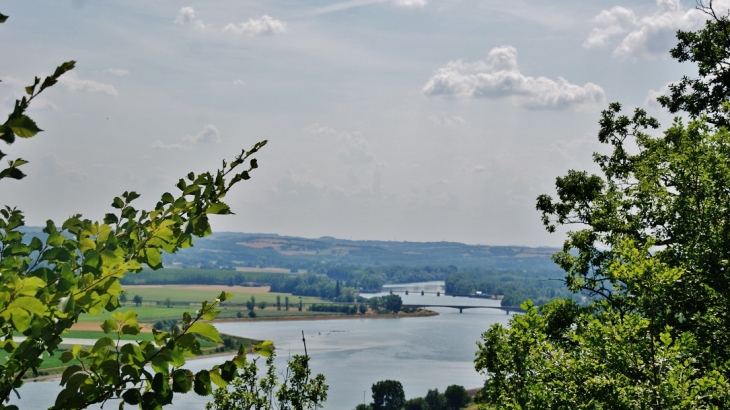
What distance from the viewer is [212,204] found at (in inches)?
65.4

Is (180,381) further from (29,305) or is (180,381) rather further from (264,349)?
(29,305)

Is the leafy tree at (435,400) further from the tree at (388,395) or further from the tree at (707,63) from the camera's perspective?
the tree at (707,63)

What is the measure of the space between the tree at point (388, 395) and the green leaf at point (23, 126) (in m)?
34.0

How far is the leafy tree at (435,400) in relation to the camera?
35.2 m

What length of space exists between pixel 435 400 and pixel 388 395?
268cm

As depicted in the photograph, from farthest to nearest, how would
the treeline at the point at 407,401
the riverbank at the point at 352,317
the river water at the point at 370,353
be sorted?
the riverbank at the point at 352,317 → the river water at the point at 370,353 → the treeline at the point at 407,401

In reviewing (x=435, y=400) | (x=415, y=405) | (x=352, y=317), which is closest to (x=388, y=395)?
(x=415, y=405)

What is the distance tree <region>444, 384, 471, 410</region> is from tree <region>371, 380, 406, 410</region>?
240 centimetres

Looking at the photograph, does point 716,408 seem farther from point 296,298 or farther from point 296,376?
point 296,298

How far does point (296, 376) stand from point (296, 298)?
102m

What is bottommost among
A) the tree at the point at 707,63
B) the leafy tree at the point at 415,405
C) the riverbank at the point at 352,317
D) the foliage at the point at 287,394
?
the riverbank at the point at 352,317

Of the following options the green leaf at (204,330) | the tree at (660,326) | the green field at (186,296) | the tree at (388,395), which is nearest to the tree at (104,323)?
the green leaf at (204,330)

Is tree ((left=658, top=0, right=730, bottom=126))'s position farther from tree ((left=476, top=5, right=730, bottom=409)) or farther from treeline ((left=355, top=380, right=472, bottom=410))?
treeline ((left=355, top=380, right=472, bottom=410))

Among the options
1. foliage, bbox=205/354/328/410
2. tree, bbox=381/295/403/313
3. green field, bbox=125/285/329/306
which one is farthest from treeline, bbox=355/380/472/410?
tree, bbox=381/295/403/313
